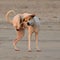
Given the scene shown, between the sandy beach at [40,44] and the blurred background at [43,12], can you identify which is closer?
the sandy beach at [40,44]

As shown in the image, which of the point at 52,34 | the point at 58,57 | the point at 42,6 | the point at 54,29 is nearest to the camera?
the point at 58,57

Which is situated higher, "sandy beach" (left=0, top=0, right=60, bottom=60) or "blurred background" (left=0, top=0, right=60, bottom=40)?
"blurred background" (left=0, top=0, right=60, bottom=40)

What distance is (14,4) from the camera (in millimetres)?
35125

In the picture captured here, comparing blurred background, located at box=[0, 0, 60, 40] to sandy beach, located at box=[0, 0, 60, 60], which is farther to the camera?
blurred background, located at box=[0, 0, 60, 40]

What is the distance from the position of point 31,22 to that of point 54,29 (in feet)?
24.2

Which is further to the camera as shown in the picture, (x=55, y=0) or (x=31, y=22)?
(x=55, y=0)

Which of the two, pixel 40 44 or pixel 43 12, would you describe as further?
pixel 43 12

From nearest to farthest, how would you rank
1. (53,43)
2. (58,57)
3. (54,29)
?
(58,57)
(53,43)
(54,29)

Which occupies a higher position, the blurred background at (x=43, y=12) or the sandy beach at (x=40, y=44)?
the blurred background at (x=43, y=12)

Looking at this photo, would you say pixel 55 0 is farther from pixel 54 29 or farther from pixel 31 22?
pixel 31 22

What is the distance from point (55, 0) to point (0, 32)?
2043 centimetres

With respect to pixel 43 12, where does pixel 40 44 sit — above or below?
below

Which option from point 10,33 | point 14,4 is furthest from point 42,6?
point 10,33

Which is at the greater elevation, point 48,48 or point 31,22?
point 31,22
